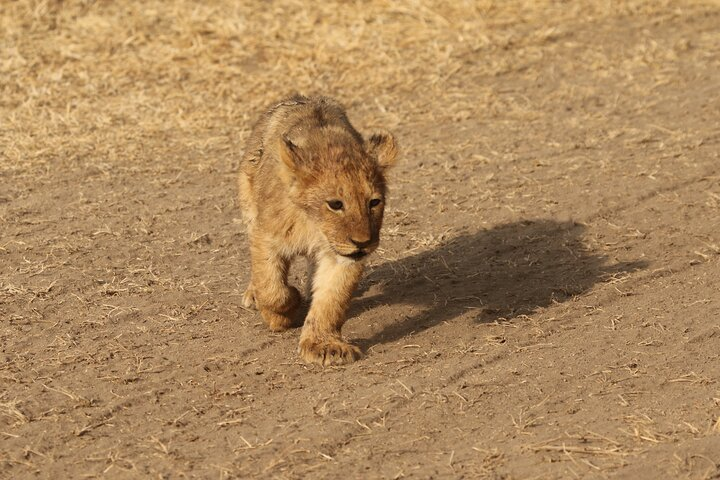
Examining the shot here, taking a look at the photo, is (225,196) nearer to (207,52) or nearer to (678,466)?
(207,52)

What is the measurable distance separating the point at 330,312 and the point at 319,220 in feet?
1.95

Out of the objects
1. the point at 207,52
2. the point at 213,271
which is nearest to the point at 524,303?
the point at 213,271

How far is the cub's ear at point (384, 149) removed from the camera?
22.2 ft

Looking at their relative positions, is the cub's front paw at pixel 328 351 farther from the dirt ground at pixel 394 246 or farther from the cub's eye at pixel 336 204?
the cub's eye at pixel 336 204

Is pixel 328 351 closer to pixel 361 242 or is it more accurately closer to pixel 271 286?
pixel 271 286

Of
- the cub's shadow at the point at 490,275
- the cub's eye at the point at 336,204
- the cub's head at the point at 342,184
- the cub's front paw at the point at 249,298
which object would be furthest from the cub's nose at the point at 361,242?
the cub's front paw at the point at 249,298

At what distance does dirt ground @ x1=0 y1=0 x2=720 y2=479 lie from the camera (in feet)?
18.8

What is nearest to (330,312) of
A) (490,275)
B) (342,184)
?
(342,184)

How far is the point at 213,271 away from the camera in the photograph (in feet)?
26.8

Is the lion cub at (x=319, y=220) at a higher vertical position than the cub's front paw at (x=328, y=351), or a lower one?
higher

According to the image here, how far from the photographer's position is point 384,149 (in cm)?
677

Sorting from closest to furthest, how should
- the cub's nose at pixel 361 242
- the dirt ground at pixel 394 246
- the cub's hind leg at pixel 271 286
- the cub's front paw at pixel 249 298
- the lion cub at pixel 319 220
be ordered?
the dirt ground at pixel 394 246 < the cub's nose at pixel 361 242 < the lion cub at pixel 319 220 < the cub's hind leg at pixel 271 286 < the cub's front paw at pixel 249 298

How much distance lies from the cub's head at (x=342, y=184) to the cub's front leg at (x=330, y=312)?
1.04ft

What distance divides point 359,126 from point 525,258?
11.3 ft
